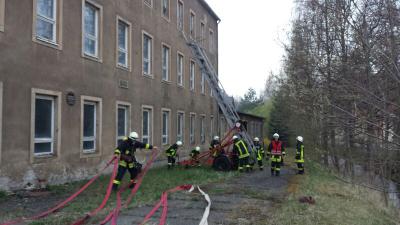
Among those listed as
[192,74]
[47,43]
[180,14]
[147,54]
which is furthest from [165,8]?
[47,43]

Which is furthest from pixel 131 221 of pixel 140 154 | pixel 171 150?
pixel 140 154

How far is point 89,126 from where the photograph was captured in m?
14.7

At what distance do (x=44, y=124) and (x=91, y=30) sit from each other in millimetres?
4182

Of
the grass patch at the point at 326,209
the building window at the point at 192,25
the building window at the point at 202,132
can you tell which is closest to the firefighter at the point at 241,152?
the grass patch at the point at 326,209

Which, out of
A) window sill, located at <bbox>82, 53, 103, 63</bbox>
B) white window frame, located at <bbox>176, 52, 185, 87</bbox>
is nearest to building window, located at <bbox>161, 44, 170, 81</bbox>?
white window frame, located at <bbox>176, 52, 185, 87</bbox>

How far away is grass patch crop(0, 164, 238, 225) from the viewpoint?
821cm

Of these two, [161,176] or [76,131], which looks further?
[161,176]

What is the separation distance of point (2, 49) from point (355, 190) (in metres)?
12.1

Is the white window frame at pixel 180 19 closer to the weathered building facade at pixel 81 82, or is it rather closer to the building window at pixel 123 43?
the weathered building facade at pixel 81 82

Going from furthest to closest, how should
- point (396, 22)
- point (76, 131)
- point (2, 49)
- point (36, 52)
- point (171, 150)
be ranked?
1. point (171, 150)
2. point (76, 131)
3. point (36, 52)
4. point (2, 49)
5. point (396, 22)

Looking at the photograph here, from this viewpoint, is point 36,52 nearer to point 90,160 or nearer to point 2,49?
point 2,49

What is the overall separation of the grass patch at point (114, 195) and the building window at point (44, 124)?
1182mm

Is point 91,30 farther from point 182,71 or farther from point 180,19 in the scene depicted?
point 180,19

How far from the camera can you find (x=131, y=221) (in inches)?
305
